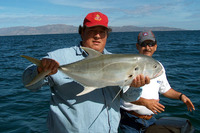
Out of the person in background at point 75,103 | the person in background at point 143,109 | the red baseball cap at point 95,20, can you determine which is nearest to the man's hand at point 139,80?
the person in background at point 75,103

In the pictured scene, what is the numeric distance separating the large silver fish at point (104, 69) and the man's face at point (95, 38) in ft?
1.43

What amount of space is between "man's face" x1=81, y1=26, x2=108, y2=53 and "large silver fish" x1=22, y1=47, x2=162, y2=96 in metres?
0.44

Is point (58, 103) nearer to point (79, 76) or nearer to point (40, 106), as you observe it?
point (79, 76)

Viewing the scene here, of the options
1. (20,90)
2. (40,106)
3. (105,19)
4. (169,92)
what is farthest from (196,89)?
(20,90)

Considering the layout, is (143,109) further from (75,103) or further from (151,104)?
(75,103)

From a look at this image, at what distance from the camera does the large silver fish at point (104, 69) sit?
270 centimetres

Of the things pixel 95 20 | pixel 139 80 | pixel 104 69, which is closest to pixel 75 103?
pixel 104 69

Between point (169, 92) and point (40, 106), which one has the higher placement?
point (169, 92)

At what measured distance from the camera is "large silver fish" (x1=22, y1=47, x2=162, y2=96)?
8.87 feet

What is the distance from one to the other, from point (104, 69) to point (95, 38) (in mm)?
661

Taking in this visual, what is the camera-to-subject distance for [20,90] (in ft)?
32.7

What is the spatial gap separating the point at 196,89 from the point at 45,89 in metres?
7.42

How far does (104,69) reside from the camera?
271 cm

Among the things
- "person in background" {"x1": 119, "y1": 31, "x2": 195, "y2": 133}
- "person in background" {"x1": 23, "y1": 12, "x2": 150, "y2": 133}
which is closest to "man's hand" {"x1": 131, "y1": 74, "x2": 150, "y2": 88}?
"person in background" {"x1": 23, "y1": 12, "x2": 150, "y2": 133}
